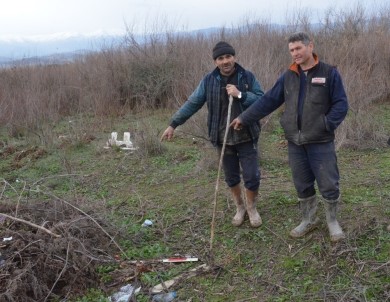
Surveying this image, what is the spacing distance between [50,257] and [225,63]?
2050 mm

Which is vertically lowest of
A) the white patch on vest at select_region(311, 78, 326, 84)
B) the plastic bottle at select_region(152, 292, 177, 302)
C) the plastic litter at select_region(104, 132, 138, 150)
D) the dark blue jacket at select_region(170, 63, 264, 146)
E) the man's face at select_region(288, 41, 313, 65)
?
the plastic litter at select_region(104, 132, 138, 150)

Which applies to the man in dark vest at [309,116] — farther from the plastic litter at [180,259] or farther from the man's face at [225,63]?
the plastic litter at [180,259]

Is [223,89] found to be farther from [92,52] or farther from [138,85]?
[92,52]

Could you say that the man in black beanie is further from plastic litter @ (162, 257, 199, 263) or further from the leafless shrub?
the leafless shrub

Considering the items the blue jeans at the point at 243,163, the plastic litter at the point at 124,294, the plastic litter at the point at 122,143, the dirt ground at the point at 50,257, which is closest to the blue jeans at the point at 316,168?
the blue jeans at the point at 243,163

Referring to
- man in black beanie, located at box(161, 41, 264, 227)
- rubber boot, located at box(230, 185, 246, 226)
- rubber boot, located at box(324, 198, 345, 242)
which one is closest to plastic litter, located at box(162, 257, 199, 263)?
rubber boot, located at box(230, 185, 246, 226)

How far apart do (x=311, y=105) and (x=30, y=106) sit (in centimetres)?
795

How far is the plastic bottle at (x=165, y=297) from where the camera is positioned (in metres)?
3.28

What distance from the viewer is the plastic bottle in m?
3.28

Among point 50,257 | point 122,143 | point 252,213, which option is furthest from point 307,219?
point 122,143

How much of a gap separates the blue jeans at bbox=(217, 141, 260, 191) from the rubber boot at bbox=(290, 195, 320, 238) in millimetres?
437

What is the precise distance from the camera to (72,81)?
13.0m

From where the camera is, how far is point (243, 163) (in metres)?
3.87

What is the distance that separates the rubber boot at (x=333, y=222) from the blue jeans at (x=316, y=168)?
0.24 feet
